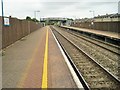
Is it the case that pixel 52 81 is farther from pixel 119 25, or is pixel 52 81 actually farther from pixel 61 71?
pixel 119 25

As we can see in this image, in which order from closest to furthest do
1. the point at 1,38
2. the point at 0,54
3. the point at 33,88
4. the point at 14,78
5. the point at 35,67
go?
the point at 33,88
the point at 14,78
the point at 35,67
the point at 0,54
the point at 1,38

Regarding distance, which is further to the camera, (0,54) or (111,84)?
(0,54)

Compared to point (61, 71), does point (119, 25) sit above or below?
above

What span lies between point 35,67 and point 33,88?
3570 mm

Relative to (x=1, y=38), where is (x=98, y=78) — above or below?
below

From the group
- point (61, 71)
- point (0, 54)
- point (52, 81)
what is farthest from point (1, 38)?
point (52, 81)

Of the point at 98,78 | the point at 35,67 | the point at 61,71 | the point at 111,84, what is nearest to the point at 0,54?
the point at 35,67

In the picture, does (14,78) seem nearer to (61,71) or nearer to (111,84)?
(61,71)

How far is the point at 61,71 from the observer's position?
1015 cm

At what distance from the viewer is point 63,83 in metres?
8.11

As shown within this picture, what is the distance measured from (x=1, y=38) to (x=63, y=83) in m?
9.47

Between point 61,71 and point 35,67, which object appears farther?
point 35,67

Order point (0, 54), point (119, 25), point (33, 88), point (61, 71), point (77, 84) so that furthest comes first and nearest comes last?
point (119, 25)
point (0, 54)
point (61, 71)
point (77, 84)
point (33, 88)

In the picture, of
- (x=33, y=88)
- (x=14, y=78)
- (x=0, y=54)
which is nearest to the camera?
(x=33, y=88)
